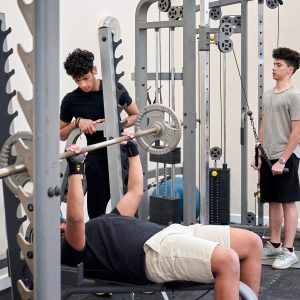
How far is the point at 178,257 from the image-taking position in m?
1.69

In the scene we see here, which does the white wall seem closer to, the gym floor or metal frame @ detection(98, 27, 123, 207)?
metal frame @ detection(98, 27, 123, 207)

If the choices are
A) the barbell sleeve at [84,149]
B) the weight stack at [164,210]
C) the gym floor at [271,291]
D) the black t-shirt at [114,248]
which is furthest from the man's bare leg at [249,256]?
the weight stack at [164,210]

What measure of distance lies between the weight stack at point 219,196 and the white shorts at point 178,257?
6.43 ft

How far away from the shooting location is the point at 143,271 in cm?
172

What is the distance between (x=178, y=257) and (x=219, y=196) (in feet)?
6.91

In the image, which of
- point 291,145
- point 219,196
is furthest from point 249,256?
point 219,196

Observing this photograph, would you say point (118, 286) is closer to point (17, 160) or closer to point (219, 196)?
point (17, 160)

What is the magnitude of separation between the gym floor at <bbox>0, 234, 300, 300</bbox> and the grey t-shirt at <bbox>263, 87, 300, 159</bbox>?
0.76 m

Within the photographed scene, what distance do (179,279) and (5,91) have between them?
0.90m

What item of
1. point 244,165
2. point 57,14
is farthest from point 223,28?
point 57,14

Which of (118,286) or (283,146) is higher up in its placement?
(283,146)

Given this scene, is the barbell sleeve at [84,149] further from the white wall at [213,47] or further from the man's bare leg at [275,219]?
the man's bare leg at [275,219]

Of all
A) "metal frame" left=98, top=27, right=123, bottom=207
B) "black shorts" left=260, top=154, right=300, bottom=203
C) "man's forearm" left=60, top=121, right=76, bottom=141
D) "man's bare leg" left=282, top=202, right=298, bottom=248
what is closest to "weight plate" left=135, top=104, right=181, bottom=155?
"metal frame" left=98, top=27, right=123, bottom=207

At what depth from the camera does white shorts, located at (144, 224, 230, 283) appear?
1.67 m
